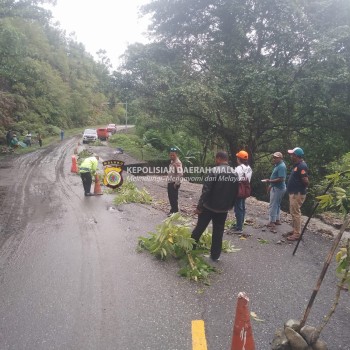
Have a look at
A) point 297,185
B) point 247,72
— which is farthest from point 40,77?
point 297,185

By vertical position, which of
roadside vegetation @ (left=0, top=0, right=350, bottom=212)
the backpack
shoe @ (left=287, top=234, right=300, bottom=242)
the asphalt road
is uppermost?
roadside vegetation @ (left=0, top=0, right=350, bottom=212)

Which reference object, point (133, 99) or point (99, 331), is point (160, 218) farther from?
point (133, 99)

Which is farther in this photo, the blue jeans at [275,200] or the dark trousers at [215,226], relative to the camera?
the blue jeans at [275,200]

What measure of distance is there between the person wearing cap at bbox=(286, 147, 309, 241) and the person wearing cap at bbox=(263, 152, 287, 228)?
1.94 feet

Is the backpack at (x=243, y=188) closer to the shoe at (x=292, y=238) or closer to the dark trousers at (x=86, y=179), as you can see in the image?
the shoe at (x=292, y=238)

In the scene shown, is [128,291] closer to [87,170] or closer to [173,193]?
[173,193]

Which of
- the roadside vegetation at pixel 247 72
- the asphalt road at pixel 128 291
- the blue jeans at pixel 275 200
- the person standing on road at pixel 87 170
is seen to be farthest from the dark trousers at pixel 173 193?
the roadside vegetation at pixel 247 72

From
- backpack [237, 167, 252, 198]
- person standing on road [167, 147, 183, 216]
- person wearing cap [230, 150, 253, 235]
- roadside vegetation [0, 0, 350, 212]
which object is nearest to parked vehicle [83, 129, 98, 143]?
roadside vegetation [0, 0, 350, 212]

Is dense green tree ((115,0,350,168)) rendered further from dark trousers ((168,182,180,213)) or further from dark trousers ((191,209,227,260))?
dark trousers ((191,209,227,260))

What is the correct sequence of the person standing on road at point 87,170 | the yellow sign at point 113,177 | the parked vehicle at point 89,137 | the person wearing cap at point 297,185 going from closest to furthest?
the person wearing cap at point 297,185
the person standing on road at point 87,170
the yellow sign at point 113,177
the parked vehicle at point 89,137

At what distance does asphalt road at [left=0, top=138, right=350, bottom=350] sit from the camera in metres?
3.52

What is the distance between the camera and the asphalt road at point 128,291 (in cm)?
352

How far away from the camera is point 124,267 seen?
17.3 ft

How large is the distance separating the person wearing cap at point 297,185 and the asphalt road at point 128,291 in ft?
1.73
